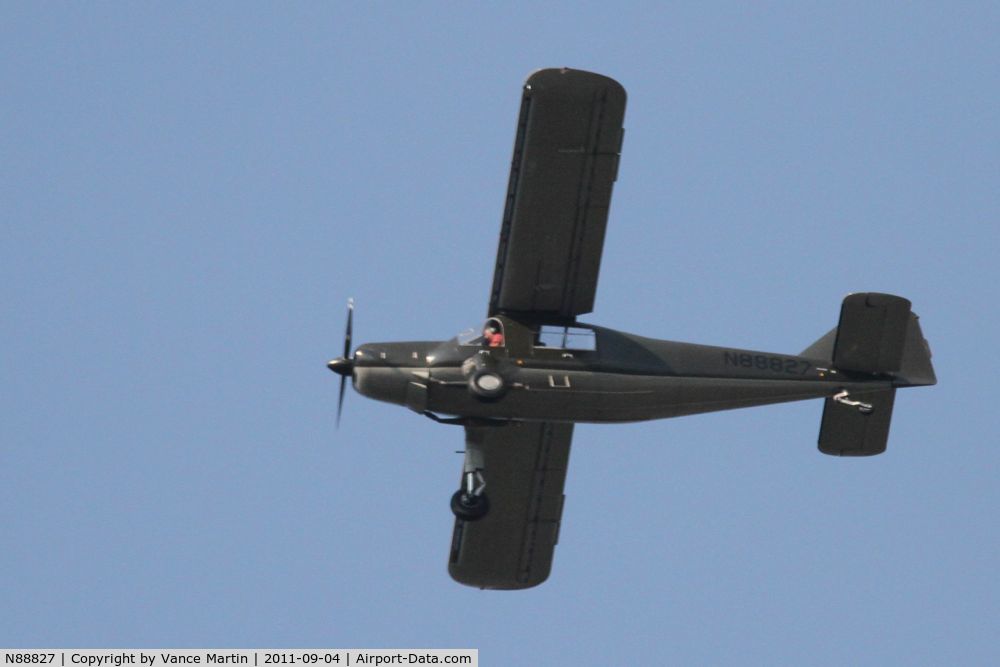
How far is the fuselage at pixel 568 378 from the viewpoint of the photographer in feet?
69.9

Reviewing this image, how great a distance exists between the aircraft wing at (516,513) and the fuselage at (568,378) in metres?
1.93

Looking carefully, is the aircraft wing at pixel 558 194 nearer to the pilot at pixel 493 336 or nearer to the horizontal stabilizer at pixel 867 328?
the pilot at pixel 493 336

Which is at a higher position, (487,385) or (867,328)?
(867,328)

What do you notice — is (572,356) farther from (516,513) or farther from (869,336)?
(869,336)

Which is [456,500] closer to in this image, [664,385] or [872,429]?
[664,385]

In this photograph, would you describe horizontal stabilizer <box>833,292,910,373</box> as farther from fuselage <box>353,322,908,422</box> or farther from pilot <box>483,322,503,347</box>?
pilot <box>483,322,503,347</box>

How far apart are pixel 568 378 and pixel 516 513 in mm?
3397

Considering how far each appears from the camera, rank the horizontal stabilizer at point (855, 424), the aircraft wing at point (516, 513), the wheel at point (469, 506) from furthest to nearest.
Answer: the aircraft wing at point (516, 513) < the horizontal stabilizer at point (855, 424) < the wheel at point (469, 506)

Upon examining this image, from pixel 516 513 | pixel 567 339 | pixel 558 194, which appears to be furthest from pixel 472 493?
pixel 558 194

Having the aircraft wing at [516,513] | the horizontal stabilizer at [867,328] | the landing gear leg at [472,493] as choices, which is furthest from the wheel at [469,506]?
the horizontal stabilizer at [867,328]

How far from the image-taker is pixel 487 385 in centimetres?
2102

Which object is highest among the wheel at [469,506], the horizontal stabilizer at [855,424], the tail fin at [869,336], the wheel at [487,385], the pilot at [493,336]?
the tail fin at [869,336]

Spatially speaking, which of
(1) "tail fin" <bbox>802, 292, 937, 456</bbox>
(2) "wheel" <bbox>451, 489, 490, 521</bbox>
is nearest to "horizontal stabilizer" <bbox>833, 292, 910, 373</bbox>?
(1) "tail fin" <bbox>802, 292, 937, 456</bbox>

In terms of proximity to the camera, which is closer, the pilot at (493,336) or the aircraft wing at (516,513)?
the pilot at (493,336)
